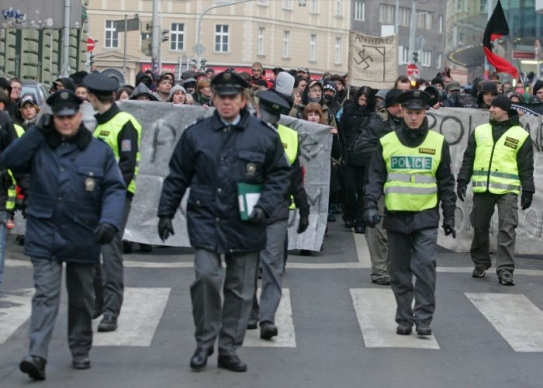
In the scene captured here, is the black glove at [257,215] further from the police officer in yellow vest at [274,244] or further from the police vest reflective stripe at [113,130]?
the police vest reflective stripe at [113,130]

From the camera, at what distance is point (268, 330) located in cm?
1038

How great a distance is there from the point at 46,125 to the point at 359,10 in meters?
99.2

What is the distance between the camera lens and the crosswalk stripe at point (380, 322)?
1046cm

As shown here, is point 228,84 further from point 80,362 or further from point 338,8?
point 338,8

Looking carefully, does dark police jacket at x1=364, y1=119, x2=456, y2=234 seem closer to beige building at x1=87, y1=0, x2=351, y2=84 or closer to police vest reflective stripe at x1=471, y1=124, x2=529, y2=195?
police vest reflective stripe at x1=471, y1=124, x2=529, y2=195

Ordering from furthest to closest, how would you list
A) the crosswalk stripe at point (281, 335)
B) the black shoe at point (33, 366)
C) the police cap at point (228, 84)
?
the crosswalk stripe at point (281, 335), the police cap at point (228, 84), the black shoe at point (33, 366)

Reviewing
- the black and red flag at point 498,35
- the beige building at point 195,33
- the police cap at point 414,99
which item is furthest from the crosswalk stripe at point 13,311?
the beige building at point 195,33

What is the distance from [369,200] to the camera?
35.4ft

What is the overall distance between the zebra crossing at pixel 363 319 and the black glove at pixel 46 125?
1.90 m

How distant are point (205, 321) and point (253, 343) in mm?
1219

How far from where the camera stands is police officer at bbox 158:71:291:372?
907 cm

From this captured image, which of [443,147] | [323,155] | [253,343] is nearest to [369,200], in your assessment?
[443,147]

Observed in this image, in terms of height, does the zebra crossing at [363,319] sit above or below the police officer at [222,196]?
below

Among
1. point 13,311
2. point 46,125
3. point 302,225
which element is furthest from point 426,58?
point 46,125
